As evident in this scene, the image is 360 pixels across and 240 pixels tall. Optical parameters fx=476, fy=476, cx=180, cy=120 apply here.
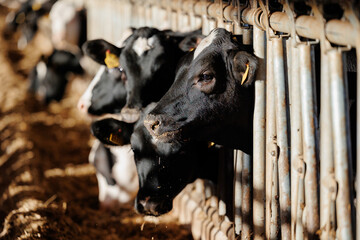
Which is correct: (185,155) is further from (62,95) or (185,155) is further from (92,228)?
(62,95)

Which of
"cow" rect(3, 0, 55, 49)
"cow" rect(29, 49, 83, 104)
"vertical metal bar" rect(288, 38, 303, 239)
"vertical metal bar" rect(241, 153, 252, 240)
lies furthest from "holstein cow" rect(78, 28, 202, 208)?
"cow" rect(3, 0, 55, 49)

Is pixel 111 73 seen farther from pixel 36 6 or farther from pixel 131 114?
pixel 36 6

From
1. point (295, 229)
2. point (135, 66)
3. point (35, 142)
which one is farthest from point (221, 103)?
point (35, 142)

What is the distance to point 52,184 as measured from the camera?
503cm

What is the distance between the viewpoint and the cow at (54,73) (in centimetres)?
888

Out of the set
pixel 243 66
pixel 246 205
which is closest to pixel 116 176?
pixel 246 205

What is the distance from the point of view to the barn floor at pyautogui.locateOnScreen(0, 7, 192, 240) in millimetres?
3617

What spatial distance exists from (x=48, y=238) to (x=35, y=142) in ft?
10.6

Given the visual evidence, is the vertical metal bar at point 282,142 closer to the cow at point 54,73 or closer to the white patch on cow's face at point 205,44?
the white patch on cow's face at point 205,44

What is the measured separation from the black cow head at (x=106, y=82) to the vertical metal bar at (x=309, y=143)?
2.17 m

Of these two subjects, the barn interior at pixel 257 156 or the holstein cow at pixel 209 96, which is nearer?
the barn interior at pixel 257 156

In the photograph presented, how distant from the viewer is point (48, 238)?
328 cm

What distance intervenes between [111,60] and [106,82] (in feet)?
1.03

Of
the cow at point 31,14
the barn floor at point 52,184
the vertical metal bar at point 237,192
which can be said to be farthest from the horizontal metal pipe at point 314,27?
the cow at point 31,14
